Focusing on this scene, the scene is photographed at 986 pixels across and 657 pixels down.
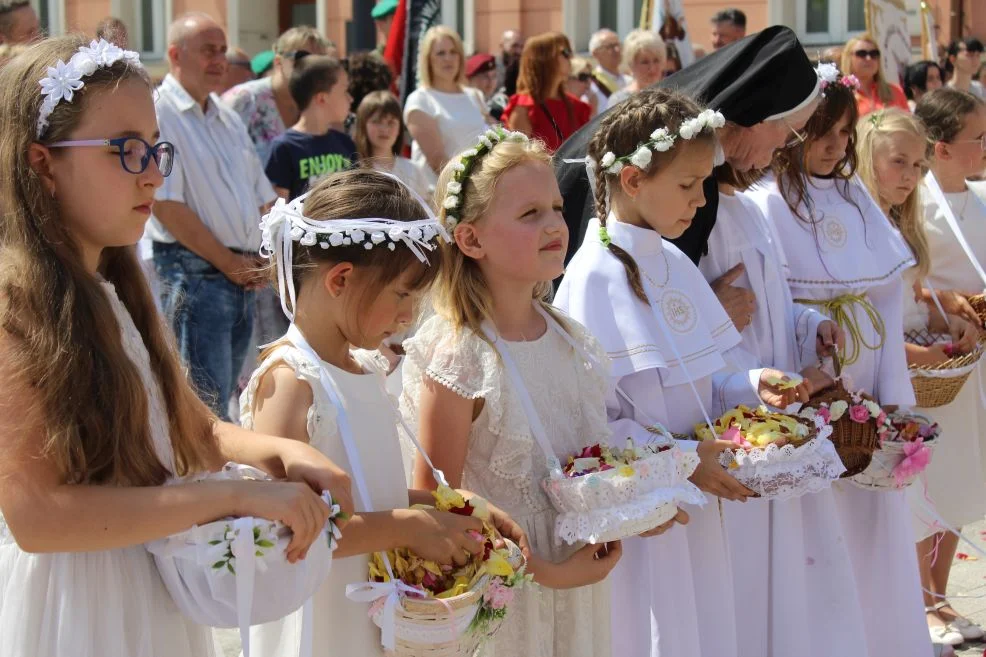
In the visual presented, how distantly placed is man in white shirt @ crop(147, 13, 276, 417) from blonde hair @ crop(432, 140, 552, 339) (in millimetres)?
2741

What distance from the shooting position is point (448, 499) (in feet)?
8.42

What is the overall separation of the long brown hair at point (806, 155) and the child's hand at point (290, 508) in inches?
105

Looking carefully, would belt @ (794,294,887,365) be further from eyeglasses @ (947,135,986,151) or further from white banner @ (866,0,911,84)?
white banner @ (866,0,911,84)

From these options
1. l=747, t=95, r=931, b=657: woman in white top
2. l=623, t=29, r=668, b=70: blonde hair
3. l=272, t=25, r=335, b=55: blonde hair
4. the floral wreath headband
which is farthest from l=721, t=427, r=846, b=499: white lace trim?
l=623, t=29, r=668, b=70: blonde hair

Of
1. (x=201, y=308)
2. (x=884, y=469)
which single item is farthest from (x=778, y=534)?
(x=201, y=308)

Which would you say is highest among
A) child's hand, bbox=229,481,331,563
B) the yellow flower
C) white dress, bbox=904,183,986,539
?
child's hand, bbox=229,481,331,563

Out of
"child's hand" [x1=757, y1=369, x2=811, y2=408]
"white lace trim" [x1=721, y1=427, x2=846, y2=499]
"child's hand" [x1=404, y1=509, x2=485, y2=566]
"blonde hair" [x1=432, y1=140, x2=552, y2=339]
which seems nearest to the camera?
"child's hand" [x1=404, y1=509, x2=485, y2=566]

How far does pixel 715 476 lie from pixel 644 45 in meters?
6.16

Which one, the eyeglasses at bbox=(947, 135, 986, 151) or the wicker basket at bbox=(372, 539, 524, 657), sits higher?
the eyeglasses at bbox=(947, 135, 986, 151)

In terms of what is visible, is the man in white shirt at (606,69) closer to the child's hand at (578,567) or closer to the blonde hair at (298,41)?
the blonde hair at (298,41)

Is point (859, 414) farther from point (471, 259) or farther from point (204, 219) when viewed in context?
point (204, 219)

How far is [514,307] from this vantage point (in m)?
3.21

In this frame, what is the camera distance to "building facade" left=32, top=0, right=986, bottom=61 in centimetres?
1616

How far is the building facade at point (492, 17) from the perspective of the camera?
1616cm
